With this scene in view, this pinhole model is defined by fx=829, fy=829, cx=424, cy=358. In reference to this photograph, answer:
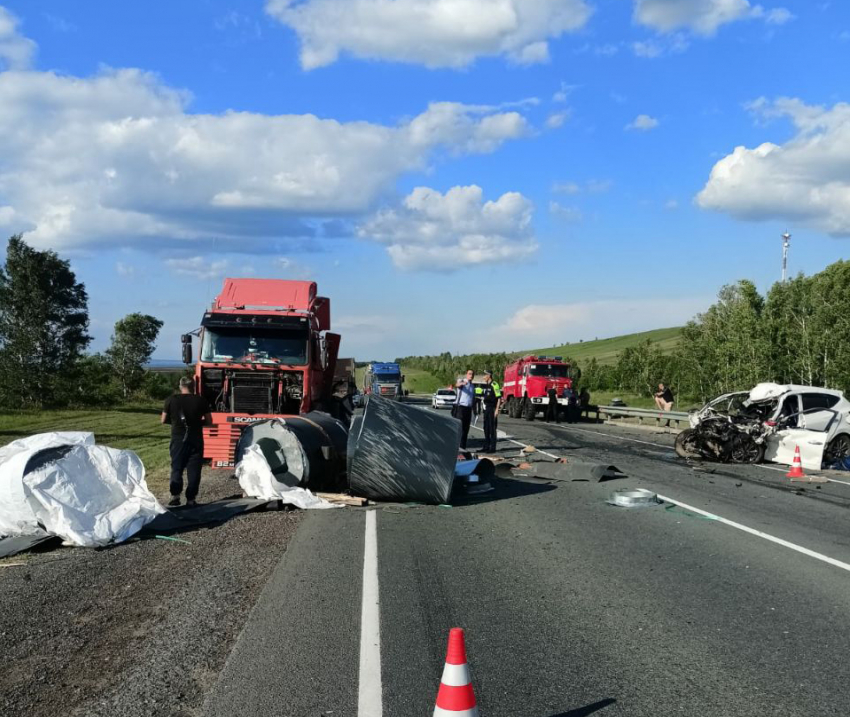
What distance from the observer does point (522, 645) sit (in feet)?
17.4

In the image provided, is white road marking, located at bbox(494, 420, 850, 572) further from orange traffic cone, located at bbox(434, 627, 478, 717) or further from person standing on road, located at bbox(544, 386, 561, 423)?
person standing on road, located at bbox(544, 386, 561, 423)

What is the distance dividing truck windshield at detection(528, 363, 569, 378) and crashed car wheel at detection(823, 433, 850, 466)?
19.3 m

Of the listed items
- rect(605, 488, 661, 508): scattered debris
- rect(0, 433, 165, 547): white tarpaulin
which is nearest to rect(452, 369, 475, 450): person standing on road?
rect(605, 488, 661, 508): scattered debris

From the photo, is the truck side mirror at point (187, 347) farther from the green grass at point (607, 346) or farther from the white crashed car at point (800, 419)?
the green grass at point (607, 346)

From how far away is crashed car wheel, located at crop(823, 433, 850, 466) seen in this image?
1825cm

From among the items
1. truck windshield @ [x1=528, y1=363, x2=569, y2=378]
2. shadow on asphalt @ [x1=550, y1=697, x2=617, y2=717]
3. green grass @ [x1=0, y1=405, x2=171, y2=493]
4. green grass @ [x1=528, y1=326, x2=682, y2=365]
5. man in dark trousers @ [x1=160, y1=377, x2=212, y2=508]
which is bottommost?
green grass @ [x1=0, y1=405, x2=171, y2=493]

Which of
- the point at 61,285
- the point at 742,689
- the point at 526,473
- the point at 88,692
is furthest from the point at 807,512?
the point at 61,285

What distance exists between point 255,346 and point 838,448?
13.0 meters

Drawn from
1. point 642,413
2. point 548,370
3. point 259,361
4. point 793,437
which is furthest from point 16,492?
point 548,370

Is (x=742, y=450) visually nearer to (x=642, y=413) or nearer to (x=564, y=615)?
(x=564, y=615)

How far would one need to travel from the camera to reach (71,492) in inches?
343

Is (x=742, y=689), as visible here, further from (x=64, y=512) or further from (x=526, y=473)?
(x=526, y=473)

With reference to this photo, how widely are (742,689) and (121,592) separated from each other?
478 cm

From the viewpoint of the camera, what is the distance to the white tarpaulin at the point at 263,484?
11.3 metres
